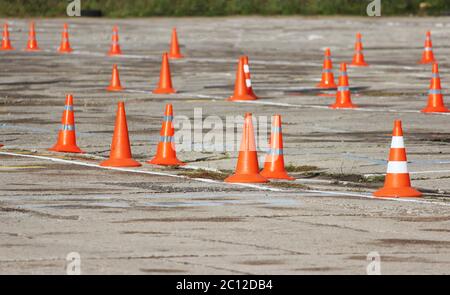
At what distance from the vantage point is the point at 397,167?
1466cm

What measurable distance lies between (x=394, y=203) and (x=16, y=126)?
29.0 ft

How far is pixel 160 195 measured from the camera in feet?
47.9

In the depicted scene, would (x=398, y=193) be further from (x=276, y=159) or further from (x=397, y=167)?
Result: (x=276, y=159)

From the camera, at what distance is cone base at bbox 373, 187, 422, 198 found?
14555mm

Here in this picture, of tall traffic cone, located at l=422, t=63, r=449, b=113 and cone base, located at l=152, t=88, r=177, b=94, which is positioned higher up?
cone base, located at l=152, t=88, r=177, b=94

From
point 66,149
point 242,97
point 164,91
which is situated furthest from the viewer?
point 164,91

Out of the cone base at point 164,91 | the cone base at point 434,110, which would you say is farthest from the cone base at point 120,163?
the cone base at point 164,91

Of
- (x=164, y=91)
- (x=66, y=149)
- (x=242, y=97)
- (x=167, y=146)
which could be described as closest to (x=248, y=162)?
(x=167, y=146)

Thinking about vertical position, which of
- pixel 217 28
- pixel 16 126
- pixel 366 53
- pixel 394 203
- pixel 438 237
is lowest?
pixel 438 237

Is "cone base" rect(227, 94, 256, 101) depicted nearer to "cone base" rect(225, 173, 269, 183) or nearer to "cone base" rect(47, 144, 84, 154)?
"cone base" rect(47, 144, 84, 154)

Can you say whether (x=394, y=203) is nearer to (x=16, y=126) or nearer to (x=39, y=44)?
(x=16, y=126)

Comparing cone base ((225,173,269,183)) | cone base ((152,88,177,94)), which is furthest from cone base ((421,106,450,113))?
cone base ((225,173,269,183))

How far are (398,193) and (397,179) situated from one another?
153 millimetres
